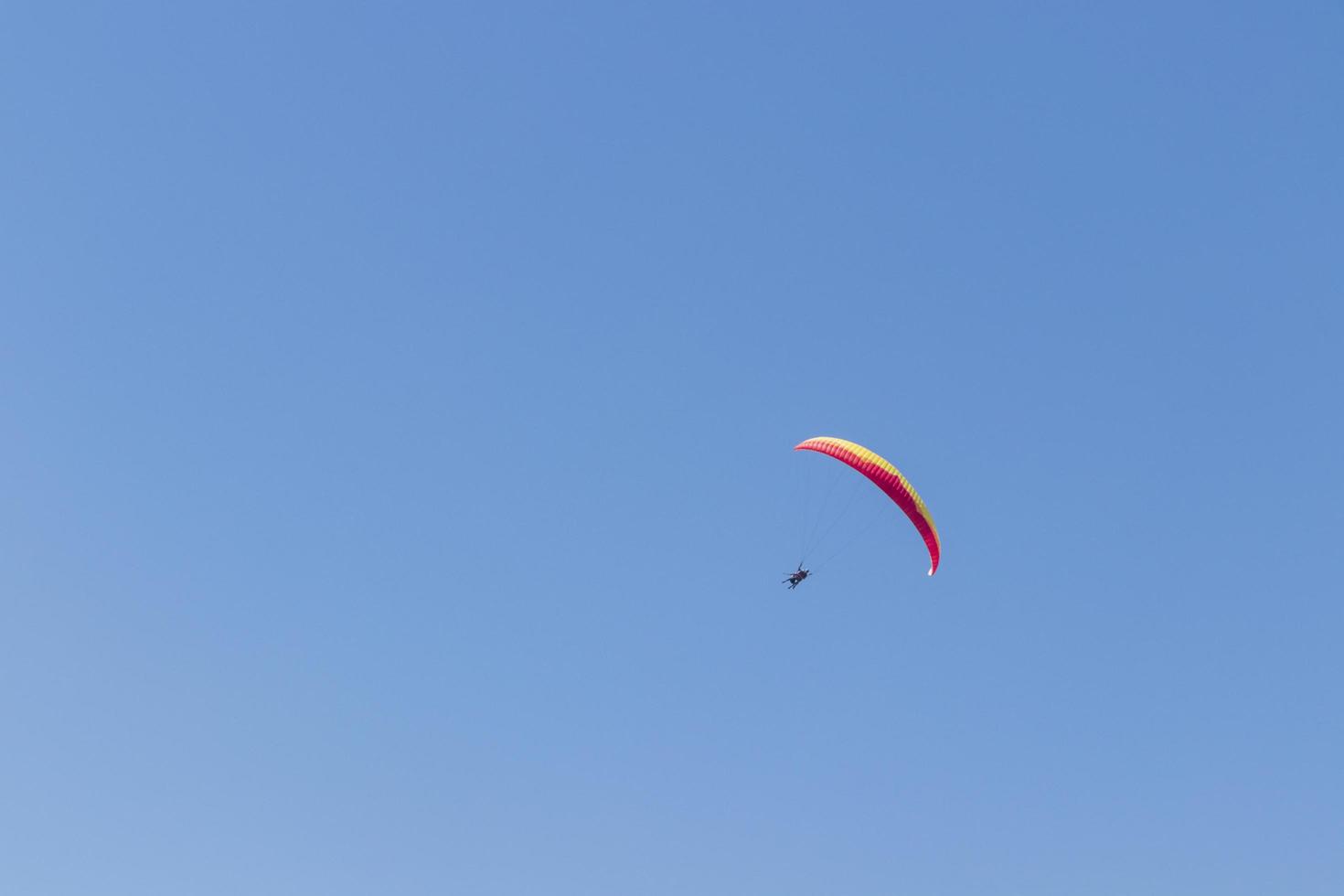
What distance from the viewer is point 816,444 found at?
99938 mm

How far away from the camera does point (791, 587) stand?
104 m

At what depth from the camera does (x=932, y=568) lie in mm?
98625

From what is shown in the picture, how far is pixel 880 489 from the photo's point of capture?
97875 millimetres

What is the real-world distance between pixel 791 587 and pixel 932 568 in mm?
8880

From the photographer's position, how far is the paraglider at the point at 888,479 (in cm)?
9775

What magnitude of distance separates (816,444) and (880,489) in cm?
443

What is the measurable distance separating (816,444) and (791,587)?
8886 millimetres

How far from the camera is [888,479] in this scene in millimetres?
97688

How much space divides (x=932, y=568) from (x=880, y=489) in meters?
5.09

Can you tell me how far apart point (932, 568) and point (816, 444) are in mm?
8922

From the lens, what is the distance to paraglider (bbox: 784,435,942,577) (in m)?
97.8
